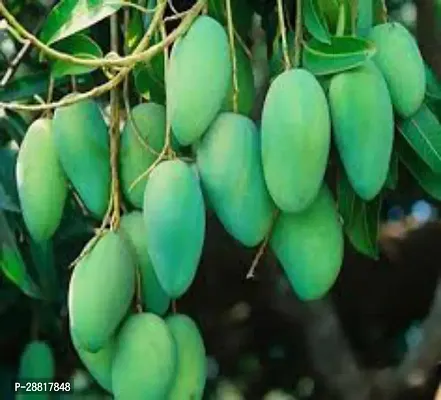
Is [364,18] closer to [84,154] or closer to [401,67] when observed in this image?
[401,67]

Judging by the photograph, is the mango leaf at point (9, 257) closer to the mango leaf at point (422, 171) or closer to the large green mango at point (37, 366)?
the large green mango at point (37, 366)

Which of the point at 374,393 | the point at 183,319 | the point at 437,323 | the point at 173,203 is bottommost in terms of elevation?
the point at 374,393

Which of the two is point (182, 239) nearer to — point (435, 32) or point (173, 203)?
point (173, 203)

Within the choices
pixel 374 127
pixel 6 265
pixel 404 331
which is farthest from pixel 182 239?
pixel 404 331

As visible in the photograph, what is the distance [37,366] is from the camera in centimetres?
130

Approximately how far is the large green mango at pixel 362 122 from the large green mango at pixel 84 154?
6.2 inches

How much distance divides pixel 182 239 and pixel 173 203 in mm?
28

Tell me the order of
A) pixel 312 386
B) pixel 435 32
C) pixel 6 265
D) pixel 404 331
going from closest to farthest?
pixel 6 265, pixel 435 32, pixel 312 386, pixel 404 331

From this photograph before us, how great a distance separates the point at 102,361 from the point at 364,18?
0.27 m

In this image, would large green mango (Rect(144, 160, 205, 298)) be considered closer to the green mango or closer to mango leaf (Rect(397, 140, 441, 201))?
the green mango

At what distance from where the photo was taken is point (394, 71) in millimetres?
830

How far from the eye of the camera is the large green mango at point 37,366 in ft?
4.24

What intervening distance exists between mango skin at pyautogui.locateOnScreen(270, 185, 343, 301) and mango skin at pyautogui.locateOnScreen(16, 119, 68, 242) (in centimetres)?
15

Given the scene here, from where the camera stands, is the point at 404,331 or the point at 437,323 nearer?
the point at 437,323
